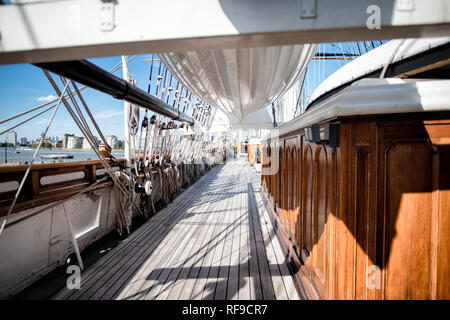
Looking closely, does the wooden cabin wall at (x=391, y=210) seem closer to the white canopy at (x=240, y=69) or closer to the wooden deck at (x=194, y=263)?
the wooden deck at (x=194, y=263)

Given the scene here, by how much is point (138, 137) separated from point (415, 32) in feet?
13.8

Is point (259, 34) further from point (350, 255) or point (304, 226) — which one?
point (304, 226)

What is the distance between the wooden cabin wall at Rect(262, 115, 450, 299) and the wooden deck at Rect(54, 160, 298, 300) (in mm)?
758

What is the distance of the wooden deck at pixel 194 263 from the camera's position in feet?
6.28

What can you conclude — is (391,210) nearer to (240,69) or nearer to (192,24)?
(192,24)

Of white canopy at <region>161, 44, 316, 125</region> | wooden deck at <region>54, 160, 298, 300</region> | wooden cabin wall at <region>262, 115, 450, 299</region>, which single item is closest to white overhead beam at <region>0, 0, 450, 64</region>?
wooden cabin wall at <region>262, 115, 450, 299</region>

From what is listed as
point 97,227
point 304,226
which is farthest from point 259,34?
point 97,227

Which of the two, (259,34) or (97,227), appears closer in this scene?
(259,34)

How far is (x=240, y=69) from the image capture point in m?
2.09

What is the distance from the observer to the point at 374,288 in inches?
51.6

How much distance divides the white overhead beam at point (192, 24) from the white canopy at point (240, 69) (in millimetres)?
1151

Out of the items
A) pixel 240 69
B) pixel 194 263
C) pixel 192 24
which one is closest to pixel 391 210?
pixel 192 24

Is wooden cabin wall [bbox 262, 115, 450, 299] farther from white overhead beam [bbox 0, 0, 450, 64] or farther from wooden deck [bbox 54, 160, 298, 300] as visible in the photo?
wooden deck [bbox 54, 160, 298, 300]

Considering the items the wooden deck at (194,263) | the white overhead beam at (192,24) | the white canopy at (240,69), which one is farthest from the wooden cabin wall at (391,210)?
the white canopy at (240,69)
